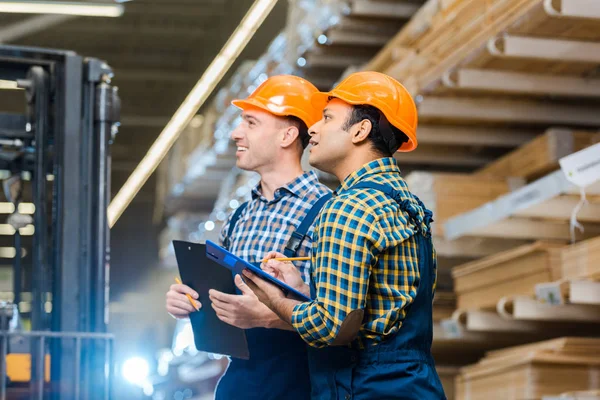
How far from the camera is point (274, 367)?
329 cm

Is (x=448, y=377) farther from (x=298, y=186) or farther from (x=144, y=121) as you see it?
(x=144, y=121)

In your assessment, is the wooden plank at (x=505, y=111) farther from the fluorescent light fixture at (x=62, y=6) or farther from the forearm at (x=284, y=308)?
the forearm at (x=284, y=308)

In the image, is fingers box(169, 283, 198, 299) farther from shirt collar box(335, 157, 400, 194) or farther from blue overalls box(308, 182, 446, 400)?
shirt collar box(335, 157, 400, 194)

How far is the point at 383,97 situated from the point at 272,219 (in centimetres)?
74

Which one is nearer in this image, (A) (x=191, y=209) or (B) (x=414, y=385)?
(B) (x=414, y=385)

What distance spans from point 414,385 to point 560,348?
299cm

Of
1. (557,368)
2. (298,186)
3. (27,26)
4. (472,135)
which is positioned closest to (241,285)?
(298,186)

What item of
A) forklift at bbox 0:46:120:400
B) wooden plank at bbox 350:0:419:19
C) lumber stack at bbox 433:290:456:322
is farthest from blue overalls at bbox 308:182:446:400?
lumber stack at bbox 433:290:456:322

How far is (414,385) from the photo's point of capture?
2596mm

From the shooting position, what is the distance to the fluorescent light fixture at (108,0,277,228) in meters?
10.2

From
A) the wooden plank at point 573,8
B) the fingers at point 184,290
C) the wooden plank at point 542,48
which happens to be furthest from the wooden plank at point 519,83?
the fingers at point 184,290

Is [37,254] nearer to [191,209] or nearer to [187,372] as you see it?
[187,372]

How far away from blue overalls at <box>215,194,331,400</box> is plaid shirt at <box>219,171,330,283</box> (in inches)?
3.0

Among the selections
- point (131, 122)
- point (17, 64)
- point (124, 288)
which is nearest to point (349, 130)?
point (17, 64)
